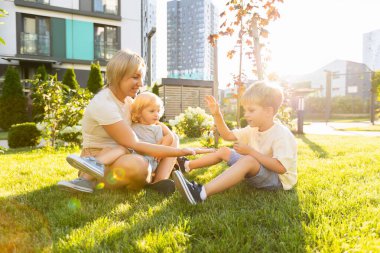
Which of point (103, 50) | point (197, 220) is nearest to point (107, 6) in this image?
point (103, 50)

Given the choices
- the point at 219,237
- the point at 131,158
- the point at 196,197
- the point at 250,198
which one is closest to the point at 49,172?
the point at 131,158

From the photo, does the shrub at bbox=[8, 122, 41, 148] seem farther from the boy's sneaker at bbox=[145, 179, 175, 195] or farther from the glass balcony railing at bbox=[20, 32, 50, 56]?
the glass balcony railing at bbox=[20, 32, 50, 56]

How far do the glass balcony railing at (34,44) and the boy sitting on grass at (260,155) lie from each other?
18569mm

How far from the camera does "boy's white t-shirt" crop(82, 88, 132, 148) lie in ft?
8.79

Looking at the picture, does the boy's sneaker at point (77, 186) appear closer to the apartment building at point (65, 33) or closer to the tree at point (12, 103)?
the tree at point (12, 103)

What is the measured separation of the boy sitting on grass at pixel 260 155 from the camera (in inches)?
102

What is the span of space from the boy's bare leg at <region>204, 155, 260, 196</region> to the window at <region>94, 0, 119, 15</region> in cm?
2059

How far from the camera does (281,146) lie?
8.86 feet

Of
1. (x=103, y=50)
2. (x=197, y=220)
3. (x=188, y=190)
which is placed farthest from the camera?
(x=103, y=50)

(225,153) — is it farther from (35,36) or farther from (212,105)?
(35,36)

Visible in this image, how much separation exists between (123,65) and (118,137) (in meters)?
0.64

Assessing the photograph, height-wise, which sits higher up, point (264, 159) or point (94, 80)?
point (94, 80)

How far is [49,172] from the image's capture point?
400 centimetres

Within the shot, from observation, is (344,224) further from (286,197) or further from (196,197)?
(196,197)
